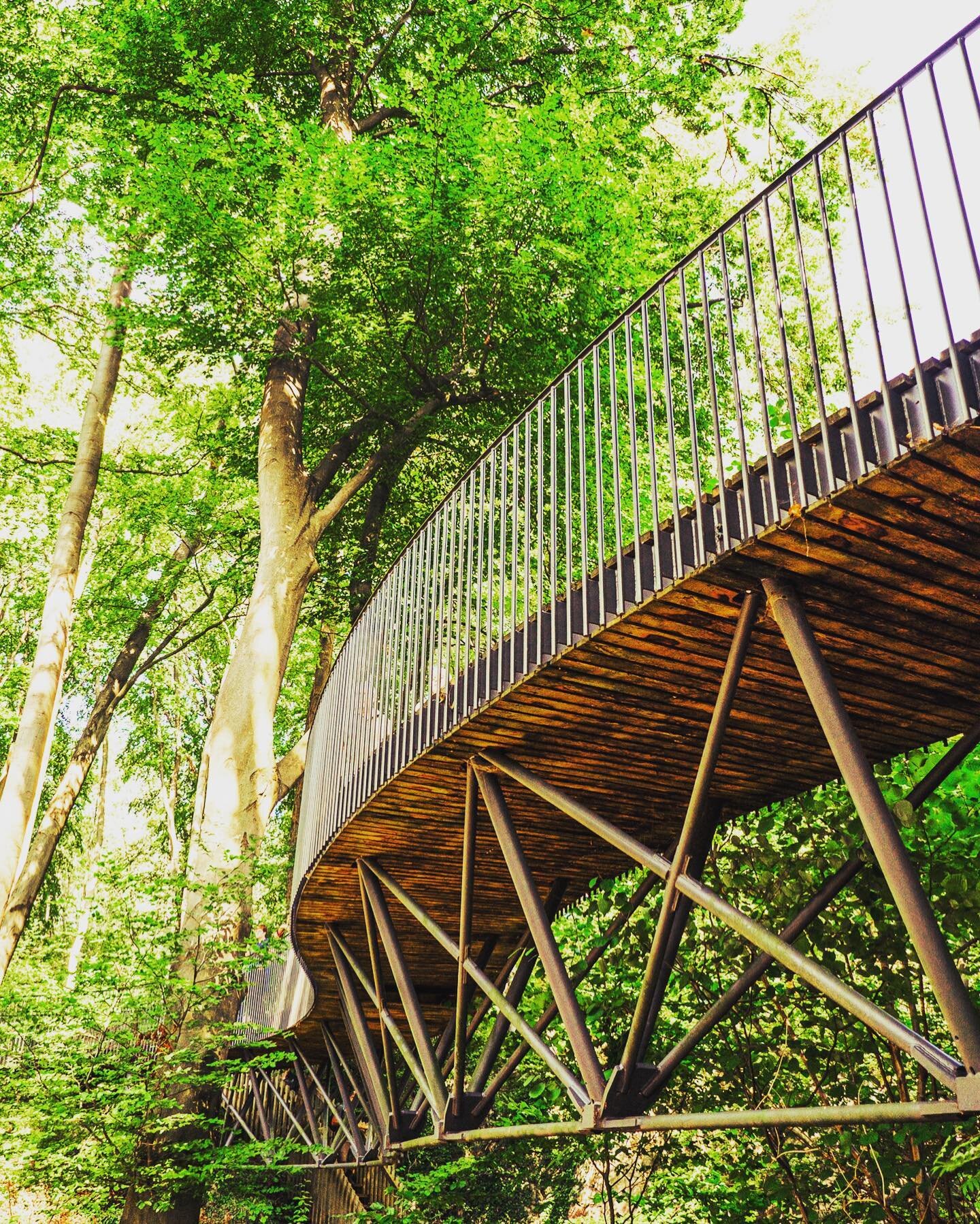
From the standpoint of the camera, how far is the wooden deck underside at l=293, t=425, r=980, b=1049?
A: 3406 millimetres

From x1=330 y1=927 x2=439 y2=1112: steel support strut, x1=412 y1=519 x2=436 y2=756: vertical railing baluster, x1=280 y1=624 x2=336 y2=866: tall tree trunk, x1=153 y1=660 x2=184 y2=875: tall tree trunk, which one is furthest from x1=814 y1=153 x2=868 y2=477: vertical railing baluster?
x1=153 y1=660 x2=184 y2=875: tall tree trunk

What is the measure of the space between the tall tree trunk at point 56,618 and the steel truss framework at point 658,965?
5135mm

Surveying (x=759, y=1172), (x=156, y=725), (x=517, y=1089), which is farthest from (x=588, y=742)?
(x=156, y=725)

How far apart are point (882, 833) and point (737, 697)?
5.40 feet

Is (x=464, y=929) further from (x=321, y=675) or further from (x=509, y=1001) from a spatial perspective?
(x=321, y=675)

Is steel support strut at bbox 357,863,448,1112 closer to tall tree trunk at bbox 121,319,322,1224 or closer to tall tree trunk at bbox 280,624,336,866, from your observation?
tall tree trunk at bbox 121,319,322,1224

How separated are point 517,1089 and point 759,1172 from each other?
18.5 ft

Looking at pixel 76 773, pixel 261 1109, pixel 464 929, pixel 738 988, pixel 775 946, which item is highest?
pixel 76 773

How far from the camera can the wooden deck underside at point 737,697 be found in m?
3.41

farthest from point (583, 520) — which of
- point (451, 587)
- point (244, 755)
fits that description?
point (244, 755)

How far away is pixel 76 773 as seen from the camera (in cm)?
1609

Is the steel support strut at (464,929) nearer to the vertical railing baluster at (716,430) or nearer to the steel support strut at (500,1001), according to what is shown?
the steel support strut at (500,1001)

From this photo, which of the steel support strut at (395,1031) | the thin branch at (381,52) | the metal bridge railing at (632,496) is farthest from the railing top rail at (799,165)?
the thin branch at (381,52)

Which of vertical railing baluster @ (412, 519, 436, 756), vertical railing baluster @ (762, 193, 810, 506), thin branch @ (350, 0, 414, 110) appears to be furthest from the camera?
thin branch @ (350, 0, 414, 110)
